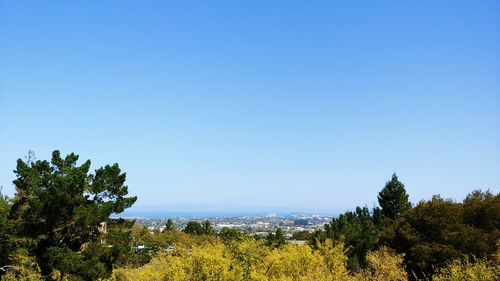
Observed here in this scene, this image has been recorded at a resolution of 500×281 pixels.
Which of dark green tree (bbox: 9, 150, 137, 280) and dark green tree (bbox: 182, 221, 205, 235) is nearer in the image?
dark green tree (bbox: 9, 150, 137, 280)

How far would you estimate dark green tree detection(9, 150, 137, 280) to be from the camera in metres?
27.8

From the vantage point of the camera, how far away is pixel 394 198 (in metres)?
57.4

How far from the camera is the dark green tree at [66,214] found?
91.1ft

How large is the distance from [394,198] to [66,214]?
4012 cm

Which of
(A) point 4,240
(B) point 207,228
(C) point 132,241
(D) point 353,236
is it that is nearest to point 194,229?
(B) point 207,228

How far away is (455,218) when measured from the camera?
36656 millimetres

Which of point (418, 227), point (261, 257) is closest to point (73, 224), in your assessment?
point (261, 257)

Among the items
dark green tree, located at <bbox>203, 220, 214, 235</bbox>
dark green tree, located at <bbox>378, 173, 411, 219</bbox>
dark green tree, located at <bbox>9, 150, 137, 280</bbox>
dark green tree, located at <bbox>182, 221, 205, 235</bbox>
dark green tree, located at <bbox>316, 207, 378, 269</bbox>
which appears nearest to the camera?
dark green tree, located at <bbox>9, 150, 137, 280</bbox>

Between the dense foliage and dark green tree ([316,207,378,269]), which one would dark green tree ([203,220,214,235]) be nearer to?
dark green tree ([316,207,378,269])

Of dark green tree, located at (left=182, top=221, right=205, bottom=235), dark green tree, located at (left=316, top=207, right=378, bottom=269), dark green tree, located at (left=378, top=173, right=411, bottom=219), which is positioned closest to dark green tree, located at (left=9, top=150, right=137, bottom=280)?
dark green tree, located at (left=316, top=207, right=378, bottom=269)

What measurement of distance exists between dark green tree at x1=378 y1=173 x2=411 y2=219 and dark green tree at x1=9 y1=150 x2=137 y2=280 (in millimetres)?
35405

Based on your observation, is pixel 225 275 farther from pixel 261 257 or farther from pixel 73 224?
pixel 73 224

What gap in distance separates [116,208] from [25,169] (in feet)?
20.1

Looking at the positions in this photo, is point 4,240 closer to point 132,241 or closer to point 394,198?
point 132,241
